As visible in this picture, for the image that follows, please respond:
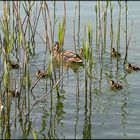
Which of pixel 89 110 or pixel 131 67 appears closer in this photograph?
pixel 89 110

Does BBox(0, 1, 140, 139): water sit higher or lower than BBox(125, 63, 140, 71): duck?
lower

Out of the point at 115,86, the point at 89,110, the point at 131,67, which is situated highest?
the point at 131,67

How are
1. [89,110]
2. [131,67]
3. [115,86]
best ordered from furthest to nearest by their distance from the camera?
[131,67] → [115,86] → [89,110]

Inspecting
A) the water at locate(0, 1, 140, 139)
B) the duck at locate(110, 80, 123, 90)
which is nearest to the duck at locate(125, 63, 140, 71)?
the water at locate(0, 1, 140, 139)

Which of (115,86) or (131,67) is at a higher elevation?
(131,67)

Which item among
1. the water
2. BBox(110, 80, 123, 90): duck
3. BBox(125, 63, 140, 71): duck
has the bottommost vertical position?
the water

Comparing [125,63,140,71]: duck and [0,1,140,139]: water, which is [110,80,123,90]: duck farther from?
[125,63,140,71]: duck

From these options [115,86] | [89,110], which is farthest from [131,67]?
[89,110]

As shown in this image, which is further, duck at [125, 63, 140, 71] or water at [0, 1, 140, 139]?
duck at [125, 63, 140, 71]

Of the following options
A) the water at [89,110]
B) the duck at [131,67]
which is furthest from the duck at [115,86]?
the duck at [131,67]

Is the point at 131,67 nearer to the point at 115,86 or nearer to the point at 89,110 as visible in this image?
the point at 115,86

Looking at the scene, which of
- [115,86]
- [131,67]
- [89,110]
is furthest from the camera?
[131,67]

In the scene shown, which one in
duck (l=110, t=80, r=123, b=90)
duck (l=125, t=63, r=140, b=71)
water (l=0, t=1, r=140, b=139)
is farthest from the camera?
duck (l=125, t=63, r=140, b=71)

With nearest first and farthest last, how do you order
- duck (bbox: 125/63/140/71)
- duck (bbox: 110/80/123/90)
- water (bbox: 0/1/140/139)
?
water (bbox: 0/1/140/139) < duck (bbox: 110/80/123/90) < duck (bbox: 125/63/140/71)
